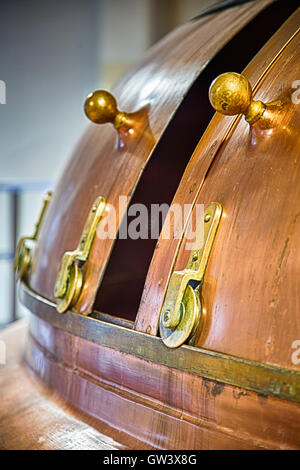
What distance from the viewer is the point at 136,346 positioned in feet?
2.74

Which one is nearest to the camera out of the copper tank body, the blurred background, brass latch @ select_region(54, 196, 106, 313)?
the copper tank body

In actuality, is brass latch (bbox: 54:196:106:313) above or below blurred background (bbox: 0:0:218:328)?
below

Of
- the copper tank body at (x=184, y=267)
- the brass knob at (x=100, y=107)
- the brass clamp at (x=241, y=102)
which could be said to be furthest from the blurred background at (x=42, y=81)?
the brass clamp at (x=241, y=102)

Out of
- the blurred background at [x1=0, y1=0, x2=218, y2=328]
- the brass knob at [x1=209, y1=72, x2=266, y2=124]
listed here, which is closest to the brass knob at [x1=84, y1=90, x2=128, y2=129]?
the brass knob at [x1=209, y1=72, x2=266, y2=124]

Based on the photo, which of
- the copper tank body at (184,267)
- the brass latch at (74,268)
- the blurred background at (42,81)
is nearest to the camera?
the copper tank body at (184,267)

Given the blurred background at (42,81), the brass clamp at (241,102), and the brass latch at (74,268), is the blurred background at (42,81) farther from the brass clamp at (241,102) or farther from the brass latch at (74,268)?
the brass clamp at (241,102)

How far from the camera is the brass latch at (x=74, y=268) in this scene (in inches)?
39.2

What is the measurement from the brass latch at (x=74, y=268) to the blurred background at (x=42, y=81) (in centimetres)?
276

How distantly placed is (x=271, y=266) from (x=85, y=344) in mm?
424

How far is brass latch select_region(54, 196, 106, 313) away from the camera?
39.2 inches

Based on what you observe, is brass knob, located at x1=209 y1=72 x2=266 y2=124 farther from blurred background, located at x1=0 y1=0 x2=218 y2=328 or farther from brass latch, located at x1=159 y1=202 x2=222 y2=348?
blurred background, located at x1=0 y1=0 x2=218 y2=328

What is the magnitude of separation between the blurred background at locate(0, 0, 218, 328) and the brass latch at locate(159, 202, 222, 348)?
303 cm
